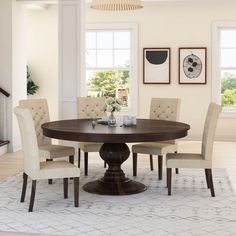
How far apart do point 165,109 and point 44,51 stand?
162 inches

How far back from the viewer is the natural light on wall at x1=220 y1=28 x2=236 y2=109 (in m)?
8.96

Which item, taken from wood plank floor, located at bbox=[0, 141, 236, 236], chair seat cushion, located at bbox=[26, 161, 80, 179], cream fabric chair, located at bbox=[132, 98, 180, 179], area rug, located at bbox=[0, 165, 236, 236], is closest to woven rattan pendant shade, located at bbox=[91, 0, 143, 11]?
cream fabric chair, located at bbox=[132, 98, 180, 179]

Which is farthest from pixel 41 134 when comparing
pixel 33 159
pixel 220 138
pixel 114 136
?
pixel 220 138

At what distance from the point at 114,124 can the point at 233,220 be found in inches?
66.0

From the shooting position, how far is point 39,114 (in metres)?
5.66

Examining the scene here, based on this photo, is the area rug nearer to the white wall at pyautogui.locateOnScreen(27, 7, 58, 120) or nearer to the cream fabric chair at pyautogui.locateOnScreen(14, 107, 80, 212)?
the cream fabric chair at pyautogui.locateOnScreen(14, 107, 80, 212)

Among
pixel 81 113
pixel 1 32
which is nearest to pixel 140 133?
pixel 81 113

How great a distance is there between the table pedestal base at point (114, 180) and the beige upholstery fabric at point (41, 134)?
1.45 feet

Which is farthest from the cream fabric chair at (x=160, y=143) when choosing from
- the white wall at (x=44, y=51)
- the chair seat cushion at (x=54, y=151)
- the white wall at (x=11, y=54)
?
the white wall at (x=44, y=51)

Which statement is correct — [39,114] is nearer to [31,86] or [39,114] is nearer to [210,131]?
[210,131]

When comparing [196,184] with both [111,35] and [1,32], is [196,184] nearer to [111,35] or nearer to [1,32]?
[1,32]

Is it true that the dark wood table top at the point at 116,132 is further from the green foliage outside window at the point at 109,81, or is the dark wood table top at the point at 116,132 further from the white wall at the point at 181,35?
the green foliage outside window at the point at 109,81

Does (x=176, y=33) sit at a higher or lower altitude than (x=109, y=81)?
higher

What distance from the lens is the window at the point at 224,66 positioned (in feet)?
29.3
